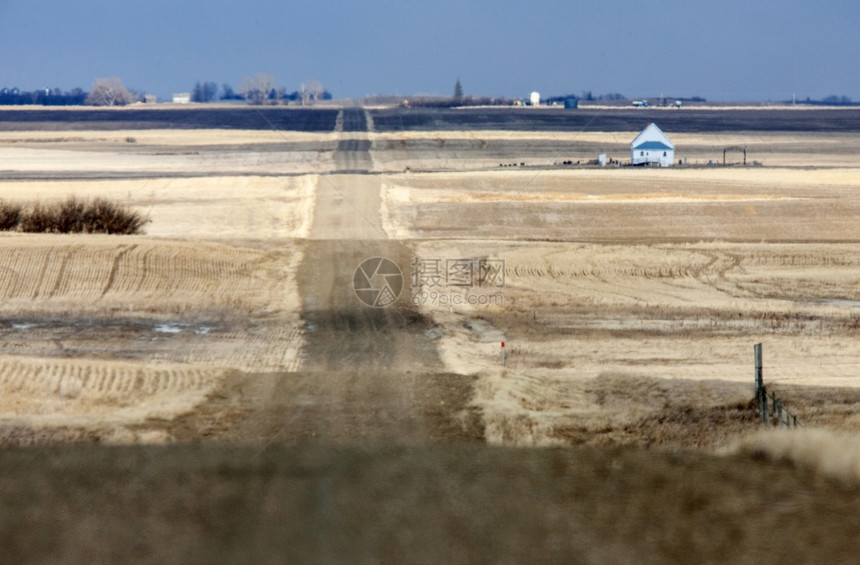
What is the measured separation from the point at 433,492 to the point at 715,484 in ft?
10.1

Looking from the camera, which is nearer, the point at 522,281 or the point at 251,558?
the point at 251,558

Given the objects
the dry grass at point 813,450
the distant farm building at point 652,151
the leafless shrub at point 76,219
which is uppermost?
the distant farm building at point 652,151

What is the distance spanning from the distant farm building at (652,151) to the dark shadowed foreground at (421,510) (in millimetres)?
47689

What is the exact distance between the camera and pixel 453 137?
8038cm

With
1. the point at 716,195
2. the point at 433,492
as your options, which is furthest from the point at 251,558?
the point at 716,195

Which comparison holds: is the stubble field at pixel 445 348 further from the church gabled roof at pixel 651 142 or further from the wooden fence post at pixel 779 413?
the church gabled roof at pixel 651 142

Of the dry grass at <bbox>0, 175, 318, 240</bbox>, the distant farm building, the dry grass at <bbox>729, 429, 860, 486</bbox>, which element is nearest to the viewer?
the dry grass at <bbox>729, 429, 860, 486</bbox>

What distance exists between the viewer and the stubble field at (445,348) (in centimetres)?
1045

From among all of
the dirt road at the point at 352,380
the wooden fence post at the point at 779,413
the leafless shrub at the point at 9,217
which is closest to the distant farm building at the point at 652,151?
the dirt road at the point at 352,380

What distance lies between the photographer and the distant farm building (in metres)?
58.0

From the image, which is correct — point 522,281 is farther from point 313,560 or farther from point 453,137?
point 453,137

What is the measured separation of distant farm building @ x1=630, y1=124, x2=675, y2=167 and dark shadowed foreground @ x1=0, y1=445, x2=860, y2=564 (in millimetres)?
47689

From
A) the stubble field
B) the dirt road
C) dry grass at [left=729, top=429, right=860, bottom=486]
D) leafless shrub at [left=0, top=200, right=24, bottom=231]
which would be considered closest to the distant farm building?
the stubble field

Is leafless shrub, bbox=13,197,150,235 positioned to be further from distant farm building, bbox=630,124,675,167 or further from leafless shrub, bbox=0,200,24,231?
distant farm building, bbox=630,124,675,167
